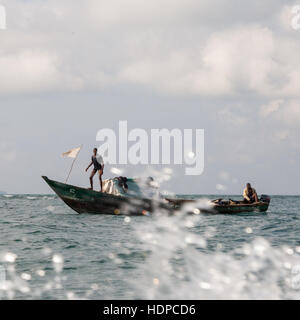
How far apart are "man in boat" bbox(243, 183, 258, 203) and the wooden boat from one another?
1196 mm

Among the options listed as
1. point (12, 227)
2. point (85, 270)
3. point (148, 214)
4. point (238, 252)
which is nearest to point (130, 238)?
point (238, 252)

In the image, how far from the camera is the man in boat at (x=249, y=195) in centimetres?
2864

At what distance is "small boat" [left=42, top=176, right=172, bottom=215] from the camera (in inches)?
1008

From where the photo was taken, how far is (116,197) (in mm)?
25516

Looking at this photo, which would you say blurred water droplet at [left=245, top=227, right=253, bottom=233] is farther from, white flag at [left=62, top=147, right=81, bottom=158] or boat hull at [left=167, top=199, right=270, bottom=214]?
white flag at [left=62, top=147, right=81, bottom=158]

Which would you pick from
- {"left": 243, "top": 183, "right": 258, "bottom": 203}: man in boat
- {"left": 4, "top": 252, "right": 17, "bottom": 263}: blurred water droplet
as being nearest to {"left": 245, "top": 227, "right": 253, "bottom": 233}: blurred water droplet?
{"left": 243, "top": 183, "right": 258, "bottom": 203}: man in boat

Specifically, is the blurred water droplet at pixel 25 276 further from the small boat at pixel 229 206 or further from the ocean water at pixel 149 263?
the small boat at pixel 229 206

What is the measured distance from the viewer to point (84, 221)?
23141 mm

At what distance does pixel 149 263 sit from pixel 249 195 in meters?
17.4

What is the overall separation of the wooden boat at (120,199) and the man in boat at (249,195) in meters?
1.20

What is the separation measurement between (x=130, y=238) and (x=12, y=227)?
7.35m

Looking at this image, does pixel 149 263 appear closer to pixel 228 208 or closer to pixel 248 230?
pixel 248 230

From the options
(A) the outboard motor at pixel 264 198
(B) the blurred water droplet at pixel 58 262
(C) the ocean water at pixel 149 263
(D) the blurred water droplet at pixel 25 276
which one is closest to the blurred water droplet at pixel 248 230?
(C) the ocean water at pixel 149 263

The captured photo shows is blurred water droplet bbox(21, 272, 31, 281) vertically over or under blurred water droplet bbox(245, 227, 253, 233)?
under
